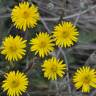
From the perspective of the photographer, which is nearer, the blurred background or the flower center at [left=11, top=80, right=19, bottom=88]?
the flower center at [left=11, top=80, right=19, bottom=88]

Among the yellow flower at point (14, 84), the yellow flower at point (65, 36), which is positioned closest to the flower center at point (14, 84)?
the yellow flower at point (14, 84)

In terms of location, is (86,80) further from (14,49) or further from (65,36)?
(14,49)

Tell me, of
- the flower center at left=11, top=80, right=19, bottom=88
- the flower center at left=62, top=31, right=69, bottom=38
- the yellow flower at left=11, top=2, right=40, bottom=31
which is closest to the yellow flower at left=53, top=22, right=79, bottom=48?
the flower center at left=62, top=31, right=69, bottom=38

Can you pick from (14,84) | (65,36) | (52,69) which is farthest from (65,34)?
(14,84)

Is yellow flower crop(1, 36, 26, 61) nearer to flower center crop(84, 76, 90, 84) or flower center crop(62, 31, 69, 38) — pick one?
flower center crop(62, 31, 69, 38)

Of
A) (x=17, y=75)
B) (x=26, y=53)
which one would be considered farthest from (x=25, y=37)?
(x=17, y=75)

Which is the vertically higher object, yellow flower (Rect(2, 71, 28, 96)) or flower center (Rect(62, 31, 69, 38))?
flower center (Rect(62, 31, 69, 38))
